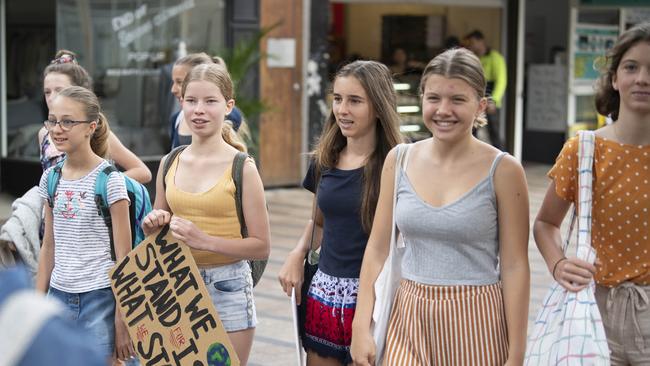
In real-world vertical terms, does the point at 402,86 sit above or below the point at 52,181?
above

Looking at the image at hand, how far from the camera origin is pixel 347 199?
4074mm

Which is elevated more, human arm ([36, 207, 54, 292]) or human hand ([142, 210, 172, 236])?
human hand ([142, 210, 172, 236])

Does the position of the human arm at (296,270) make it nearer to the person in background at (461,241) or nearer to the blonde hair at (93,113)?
the person in background at (461,241)

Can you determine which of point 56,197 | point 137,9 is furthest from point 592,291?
point 137,9

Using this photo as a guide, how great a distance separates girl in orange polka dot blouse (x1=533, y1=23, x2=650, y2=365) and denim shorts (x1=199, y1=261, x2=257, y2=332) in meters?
1.31

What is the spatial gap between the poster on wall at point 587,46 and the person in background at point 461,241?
1402cm

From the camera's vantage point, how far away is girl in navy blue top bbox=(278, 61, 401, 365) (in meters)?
4.07

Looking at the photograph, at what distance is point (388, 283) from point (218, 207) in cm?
85

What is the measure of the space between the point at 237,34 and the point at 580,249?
34.7ft

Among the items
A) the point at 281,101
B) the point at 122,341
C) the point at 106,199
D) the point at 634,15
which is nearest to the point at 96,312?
the point at 122,341

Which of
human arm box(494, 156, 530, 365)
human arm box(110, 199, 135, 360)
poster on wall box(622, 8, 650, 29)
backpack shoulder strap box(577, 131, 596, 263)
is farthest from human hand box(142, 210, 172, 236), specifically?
poster on wall box(622, 8, 650, 29)

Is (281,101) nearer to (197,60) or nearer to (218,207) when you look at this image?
(197,60)

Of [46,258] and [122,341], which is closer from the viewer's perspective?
[122,341]

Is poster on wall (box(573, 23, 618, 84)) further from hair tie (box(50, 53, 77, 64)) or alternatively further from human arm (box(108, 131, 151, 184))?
human arm (box(108, 131, 151, 184))
